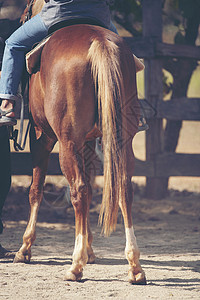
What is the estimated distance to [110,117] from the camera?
11.2 ft

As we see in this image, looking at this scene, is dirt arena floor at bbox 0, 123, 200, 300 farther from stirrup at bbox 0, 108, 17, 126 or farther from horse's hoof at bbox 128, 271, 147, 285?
stirrup at bbox 0, 108, 17, 126

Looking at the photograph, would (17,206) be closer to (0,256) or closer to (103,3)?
(0,256)

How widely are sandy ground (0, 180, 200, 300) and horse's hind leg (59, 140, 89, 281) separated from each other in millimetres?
142

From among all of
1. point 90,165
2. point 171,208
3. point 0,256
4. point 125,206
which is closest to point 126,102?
point 125,206

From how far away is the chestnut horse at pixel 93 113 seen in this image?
11.2ft

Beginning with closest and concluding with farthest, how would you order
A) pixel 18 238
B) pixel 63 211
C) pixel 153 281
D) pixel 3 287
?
1. pixel 3 287
2. pixel 153 281
3. pixel 18 238
4. pixel 63 211

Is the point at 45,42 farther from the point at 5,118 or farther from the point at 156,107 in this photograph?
the point at 156,107

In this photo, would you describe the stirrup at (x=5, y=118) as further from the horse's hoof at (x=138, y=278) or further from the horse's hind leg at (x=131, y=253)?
the horse's hoof at (x=138, y=278)

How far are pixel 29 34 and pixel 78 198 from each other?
162cm

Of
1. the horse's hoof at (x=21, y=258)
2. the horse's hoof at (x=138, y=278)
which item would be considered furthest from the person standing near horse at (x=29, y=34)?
the horse's hoof at (x=138, y=278)

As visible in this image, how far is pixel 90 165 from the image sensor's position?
14.9 feet

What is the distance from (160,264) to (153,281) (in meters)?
0.59

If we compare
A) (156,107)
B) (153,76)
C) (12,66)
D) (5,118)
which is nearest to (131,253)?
(5,118)

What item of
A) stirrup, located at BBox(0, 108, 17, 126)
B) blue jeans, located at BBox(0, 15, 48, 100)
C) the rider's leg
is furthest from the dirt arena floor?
blue jeans, located at BBox(0, 15, 48, 100)
